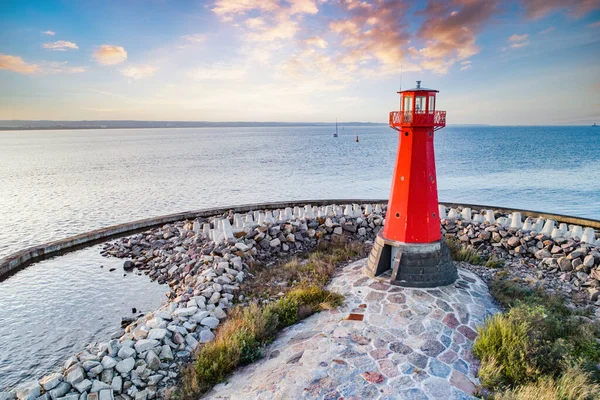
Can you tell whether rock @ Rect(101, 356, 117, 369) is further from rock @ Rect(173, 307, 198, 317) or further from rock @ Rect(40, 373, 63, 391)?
rock @ Rect(173, 307, 198, 317)

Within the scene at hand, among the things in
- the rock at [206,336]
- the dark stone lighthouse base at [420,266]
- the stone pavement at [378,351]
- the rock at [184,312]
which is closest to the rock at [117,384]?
the stone pavement at [378,351]

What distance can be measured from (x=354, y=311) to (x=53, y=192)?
29944 millimetres

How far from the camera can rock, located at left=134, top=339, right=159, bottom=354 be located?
20.4 ft

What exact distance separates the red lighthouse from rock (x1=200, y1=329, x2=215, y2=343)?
4.16 metres

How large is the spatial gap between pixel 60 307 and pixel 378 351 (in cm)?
901

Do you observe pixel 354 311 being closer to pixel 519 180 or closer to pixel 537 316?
pixel 537 316

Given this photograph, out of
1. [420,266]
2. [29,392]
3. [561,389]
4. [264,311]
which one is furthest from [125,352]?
[561,389]

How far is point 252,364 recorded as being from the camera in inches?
246

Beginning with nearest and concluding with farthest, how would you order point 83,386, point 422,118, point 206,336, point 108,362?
point 83,386, point 108,362, point 206,336, point 422,118

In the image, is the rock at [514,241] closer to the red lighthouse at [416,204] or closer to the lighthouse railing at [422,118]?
the red lighthouse at [416,204]

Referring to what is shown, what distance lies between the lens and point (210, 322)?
7301 mm

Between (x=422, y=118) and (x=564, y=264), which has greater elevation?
(x=422, y=118)

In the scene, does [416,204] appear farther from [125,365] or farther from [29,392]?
[29,392]

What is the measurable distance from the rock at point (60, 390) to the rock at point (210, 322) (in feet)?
8.08
